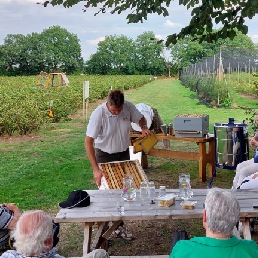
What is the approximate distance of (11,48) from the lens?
218 ft

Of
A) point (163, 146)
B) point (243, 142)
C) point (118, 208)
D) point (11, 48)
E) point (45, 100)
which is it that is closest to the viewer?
point (118, 208)

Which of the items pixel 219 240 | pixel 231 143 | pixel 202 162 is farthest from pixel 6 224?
pixel 202 162

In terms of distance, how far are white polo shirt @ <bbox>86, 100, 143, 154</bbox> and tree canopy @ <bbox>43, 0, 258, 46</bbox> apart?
2.08 meters

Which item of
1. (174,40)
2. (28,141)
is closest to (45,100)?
(28,141)

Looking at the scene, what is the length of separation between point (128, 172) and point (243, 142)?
2.68 metres

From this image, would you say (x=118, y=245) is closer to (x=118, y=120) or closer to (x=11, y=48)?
Answer: (x=118, y=120)

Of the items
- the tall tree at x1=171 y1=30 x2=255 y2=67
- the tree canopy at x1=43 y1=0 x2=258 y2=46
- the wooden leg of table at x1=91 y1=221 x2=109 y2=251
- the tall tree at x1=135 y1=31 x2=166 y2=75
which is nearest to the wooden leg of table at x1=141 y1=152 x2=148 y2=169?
the tree canopy at x1=43 y1=0 x2=258 y2=46

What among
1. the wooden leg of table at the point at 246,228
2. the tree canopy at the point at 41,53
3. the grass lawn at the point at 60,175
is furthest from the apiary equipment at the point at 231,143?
the tree canopy at the point at 41,53

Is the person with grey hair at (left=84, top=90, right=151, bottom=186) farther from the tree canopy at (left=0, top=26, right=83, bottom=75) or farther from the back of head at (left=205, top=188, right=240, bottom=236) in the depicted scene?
the tree canopy at (left=0, top=26, right=83, bottom=75)

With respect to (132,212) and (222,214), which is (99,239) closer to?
(132,212)

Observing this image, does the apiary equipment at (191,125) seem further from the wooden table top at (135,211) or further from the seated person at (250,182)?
the wooden table top at (135,211)

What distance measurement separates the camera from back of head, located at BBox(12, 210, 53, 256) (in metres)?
2.12

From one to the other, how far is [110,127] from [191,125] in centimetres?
253

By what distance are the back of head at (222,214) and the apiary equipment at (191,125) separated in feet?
14.9
